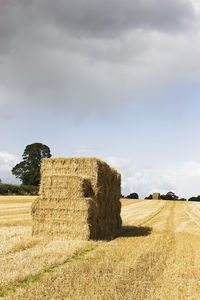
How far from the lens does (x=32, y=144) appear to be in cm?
5341

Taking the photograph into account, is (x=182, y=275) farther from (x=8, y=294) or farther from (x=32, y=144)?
(x=32, y=144)

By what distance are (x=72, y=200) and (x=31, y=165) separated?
142ft

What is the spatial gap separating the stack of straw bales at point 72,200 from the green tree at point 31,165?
39.4 metres

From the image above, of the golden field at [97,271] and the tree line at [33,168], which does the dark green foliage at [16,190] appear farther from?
the golden field at [97,271]

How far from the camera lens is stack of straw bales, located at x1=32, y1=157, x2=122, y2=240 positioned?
31.1ft

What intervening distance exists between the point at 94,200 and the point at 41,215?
1742 millimetres

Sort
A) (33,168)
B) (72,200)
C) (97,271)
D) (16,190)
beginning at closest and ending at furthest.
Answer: (97,271), (72,200), (16,190), (33,168)

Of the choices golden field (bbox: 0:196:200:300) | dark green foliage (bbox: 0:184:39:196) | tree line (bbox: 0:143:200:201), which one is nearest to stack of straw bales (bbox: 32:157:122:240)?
golden field (bbox: 0:196:200:300)

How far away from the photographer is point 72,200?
383 inches

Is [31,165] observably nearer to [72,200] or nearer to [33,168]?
[33,168]

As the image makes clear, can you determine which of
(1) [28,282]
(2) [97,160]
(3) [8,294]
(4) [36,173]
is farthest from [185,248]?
(4) [36,173]

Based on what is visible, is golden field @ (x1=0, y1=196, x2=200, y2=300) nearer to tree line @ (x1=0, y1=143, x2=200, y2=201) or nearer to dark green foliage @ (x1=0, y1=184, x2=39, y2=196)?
dark green foliage @ (x1=0, y1=184, x2=39, y2=196)

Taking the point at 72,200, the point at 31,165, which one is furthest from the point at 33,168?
the point at 72,200

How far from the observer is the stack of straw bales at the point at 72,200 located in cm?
947
